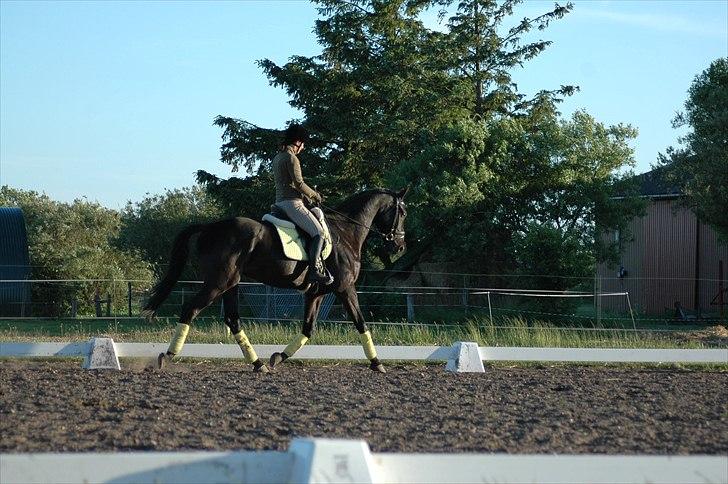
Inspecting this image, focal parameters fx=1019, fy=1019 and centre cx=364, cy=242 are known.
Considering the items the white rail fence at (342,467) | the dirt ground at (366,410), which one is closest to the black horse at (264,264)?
the dirt ground at (366,410)

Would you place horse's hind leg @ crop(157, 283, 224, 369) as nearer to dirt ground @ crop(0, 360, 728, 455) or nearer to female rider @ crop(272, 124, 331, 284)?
dirt ground @ crop(0, 360, 728, 455)

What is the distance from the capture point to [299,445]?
4.26 meters

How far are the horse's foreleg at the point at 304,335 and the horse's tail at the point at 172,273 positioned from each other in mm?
1473

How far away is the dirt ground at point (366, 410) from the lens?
6.74 metres

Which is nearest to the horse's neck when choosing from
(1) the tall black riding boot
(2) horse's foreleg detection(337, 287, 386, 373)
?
(2) horse's foreleg detection(337, 287, 386, 373)

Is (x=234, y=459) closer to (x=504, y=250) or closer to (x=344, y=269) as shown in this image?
(x=344, y=269)

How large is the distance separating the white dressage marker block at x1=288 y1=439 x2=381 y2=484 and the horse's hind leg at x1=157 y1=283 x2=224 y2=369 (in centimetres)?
738

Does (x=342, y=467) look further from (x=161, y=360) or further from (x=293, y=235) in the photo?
(x=293, y=235)

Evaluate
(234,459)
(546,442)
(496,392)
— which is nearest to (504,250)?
(496,392)

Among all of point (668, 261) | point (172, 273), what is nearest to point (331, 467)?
point (172, 273)

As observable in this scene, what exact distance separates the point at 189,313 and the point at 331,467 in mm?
7553

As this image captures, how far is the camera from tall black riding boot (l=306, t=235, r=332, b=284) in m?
11.9

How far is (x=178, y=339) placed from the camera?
11.5 metres

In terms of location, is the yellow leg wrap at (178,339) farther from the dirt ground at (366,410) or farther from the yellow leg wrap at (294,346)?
the yellow leg wrap at (294,346)
